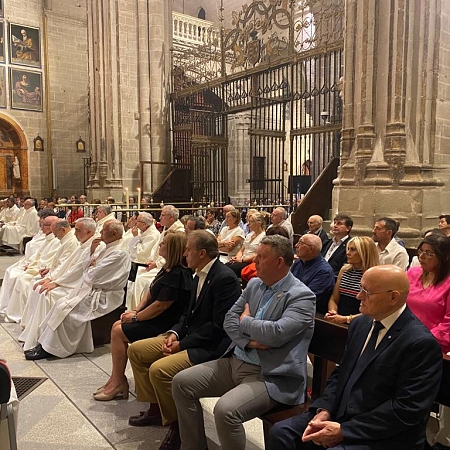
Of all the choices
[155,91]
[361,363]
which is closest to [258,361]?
[361,363]

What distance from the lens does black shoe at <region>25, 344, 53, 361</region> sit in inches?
195

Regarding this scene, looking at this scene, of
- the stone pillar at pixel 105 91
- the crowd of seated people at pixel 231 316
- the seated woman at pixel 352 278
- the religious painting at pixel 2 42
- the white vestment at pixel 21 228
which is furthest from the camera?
the religious painting at pixel 2 42

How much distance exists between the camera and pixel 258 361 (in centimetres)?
296

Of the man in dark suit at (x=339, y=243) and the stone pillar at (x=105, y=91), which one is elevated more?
the stone pillar at (x=105, y=91)

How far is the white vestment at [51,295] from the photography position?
Answer: 5.25 m

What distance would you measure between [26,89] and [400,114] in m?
15.9

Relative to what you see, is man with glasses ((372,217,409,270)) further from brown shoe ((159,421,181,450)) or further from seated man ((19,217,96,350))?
seated man ((19,217,96,350))

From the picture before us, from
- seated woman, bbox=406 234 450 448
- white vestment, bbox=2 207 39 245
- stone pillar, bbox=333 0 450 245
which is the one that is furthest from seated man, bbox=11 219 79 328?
white vestment, bbox=2 207 39 245

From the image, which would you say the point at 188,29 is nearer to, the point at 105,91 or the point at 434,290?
the point at 105,91

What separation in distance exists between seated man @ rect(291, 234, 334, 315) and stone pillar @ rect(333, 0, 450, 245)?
12.6 ft

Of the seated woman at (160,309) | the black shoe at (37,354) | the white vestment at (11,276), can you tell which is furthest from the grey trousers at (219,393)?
the white vestment at (11,276)

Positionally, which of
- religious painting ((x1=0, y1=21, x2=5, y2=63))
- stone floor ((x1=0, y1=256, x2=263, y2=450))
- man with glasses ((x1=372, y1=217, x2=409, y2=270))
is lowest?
stone floor ((x1=0, y1=256, x2=263, y2=450))

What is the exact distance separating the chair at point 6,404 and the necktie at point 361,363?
1.62 meters

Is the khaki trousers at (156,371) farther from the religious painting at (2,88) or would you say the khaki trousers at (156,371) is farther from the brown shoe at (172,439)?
the religious painting at (2,88)
